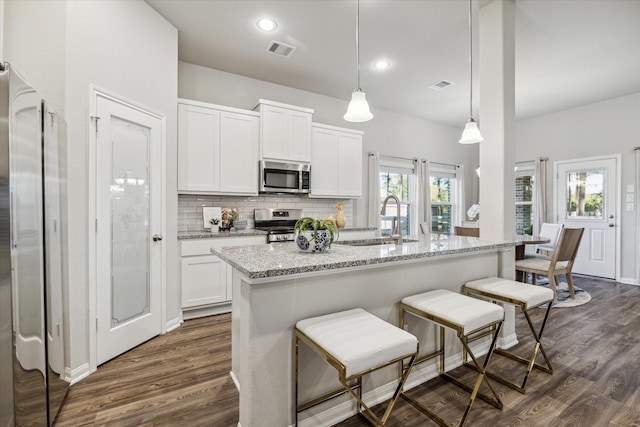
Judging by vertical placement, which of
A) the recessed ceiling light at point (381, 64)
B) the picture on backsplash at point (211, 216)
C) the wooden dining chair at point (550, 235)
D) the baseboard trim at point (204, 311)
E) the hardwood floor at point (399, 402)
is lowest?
the hardwood floor at point (399, 402)

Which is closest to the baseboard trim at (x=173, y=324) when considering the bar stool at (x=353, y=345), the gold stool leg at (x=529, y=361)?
the bar stool at (x=353, y=345)

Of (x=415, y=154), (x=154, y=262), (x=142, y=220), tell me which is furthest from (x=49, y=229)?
(x=415, y=154)

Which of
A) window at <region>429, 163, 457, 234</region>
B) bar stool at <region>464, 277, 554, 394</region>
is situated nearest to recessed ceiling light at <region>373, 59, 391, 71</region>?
bar stool at <region>464, 277, 554, 394</region>

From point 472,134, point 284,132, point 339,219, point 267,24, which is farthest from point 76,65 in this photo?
point 339,219

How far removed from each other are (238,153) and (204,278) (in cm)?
150

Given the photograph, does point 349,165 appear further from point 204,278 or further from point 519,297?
point 519,297

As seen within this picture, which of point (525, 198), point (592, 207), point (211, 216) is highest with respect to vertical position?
point (525, 198)

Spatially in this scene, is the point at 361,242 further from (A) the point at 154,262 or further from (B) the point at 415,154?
(B) the point at 415,154

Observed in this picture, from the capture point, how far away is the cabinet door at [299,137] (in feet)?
13.0

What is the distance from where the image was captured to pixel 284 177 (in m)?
3.96

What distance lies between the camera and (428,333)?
6.98ft

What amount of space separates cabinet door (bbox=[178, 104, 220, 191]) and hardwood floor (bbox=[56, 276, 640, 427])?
159 centimetres

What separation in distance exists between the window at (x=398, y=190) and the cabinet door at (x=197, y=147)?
3.05 m

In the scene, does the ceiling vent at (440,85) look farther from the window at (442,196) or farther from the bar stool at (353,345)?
the bar stool at (353,345)
